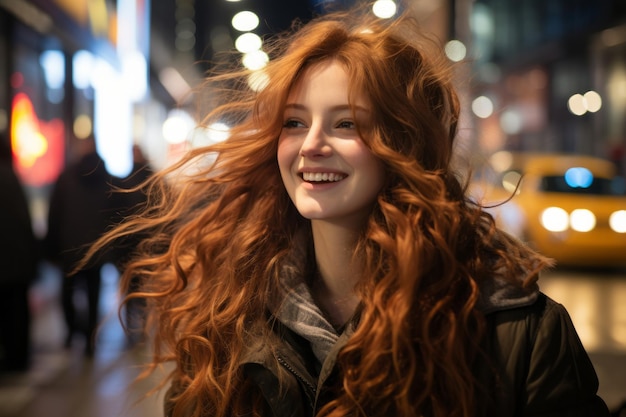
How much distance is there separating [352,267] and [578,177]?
33.8 feet

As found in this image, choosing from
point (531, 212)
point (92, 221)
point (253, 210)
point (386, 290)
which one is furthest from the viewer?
point (531, 212)

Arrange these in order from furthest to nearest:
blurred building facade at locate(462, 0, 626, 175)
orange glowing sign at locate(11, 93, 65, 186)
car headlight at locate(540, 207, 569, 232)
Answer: blurred building facade at locate(462, 0, 626, 175), car headlight at locate(540, 207, 569, 232), orange glowing sign at locate(11, 93, 65, 186)

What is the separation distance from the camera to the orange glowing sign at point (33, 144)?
30.4ft

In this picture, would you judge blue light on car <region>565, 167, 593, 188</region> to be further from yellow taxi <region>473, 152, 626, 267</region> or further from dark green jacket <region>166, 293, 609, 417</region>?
dark green jacket <region>166, 293, 609, 417</region>

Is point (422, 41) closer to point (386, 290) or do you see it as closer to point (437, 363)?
point (386, 290)

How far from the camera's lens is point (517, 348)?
6.54 feet

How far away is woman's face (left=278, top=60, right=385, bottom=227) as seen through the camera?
2207 mm

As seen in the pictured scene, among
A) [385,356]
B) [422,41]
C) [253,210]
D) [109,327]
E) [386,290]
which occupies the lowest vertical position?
[109,327]

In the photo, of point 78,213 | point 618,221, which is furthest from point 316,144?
point 618,221

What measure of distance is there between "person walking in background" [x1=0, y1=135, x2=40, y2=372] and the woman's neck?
14.4 feet

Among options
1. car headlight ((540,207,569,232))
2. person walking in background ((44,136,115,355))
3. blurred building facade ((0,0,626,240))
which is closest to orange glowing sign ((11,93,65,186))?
blurred building facade ((0,0,626,240))

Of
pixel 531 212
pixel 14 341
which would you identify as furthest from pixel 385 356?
pixel 531 212

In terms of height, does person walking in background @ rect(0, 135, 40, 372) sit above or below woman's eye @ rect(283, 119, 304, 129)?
below

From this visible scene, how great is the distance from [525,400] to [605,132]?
32700mm
